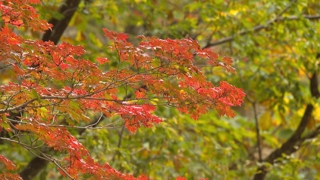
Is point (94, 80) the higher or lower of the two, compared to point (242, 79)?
higher

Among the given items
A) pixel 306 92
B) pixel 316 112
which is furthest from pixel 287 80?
pixel 316 112

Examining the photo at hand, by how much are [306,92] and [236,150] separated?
36.0 inches

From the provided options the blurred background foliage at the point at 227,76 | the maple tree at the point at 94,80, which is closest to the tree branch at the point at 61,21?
the blurred background foliage at the point at 227,76

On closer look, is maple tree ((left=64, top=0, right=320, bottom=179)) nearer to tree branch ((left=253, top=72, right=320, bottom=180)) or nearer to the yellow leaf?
tree branch ((left=253, top=72, right=320, bottom=180))

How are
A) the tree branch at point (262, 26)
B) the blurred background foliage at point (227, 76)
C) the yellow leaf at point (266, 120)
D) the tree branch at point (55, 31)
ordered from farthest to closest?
the yellow leaf at point (266, 120), the tree branch at point (262, 26), the blurred background foliage at point (227, 76), the tree branch at point (55, 31)

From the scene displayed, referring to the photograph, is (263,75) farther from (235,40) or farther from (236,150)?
(236,150)

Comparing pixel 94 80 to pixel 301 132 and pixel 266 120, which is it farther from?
pixel 266 120

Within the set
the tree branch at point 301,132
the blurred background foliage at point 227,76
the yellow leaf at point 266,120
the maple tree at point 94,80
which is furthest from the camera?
the yellow leaf at point 266,120

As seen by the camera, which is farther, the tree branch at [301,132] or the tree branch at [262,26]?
the tree branch at [301,132]

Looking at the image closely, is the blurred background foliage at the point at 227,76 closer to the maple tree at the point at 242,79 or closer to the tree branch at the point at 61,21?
the maple tree at the point at 242,79

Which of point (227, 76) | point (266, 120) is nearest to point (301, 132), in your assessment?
point (266, 120)

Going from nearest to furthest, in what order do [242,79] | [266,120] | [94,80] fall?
[94,80], [242,79], [266,120]

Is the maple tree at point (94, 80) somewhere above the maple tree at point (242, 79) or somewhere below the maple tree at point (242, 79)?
above

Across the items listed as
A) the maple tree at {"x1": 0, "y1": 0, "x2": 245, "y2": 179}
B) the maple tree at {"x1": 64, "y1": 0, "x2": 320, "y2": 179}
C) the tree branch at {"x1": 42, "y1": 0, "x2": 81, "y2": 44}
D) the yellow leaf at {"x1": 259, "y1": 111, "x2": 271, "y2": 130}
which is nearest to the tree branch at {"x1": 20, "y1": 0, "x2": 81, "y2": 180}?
the tree branch at {"x1": 42, "y1": 0, "x2": 81, "y2": 44}
